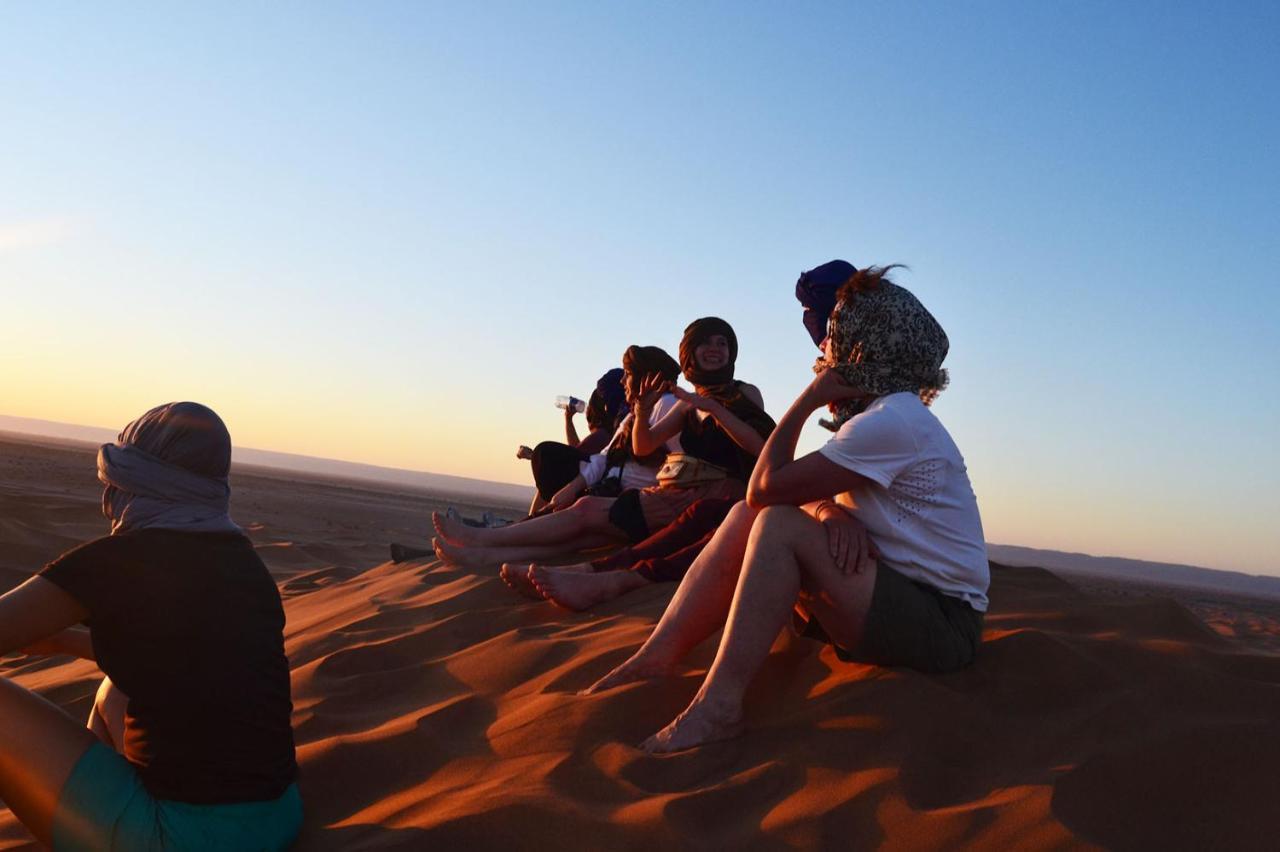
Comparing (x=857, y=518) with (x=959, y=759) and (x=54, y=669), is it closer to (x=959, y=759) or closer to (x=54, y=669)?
(x=959, y=759)

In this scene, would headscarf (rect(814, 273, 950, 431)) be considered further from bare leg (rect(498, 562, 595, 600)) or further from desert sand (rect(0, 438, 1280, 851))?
bare leg (rect(498, 562, 595, 600))

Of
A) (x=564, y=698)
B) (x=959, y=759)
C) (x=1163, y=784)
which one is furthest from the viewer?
(x=564, y=698)

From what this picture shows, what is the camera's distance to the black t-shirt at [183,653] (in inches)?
101

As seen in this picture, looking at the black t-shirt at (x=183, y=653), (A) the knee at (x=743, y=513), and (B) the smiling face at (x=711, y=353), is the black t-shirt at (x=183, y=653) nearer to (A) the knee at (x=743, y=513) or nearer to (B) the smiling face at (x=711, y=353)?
(A) the knee at (x=743, y=513)

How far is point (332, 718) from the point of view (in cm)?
385

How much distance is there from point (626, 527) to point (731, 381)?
3.23ft

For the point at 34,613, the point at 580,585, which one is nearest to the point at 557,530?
the point at 580,585

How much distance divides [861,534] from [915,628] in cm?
34

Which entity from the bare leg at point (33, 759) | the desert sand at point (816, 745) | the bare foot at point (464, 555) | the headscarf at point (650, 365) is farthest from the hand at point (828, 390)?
the bare foot at point (464, 555)

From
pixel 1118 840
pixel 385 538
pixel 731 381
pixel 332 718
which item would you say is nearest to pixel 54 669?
pixel 332 718

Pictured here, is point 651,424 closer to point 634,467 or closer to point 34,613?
point 634,467

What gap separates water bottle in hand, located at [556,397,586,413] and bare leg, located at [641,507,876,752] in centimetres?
498

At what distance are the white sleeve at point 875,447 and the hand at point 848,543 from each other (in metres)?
0.17

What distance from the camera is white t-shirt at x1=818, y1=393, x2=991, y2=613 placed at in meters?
3.12
